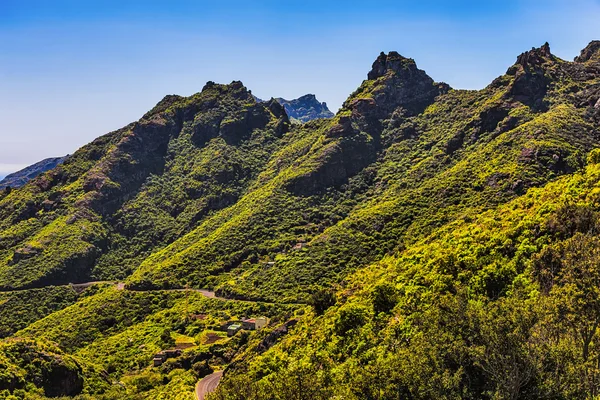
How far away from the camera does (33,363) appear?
189 ft

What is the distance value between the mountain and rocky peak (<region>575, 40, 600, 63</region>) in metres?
0.97

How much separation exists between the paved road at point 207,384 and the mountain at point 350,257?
2261 mm

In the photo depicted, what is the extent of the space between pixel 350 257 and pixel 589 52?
11782 cm

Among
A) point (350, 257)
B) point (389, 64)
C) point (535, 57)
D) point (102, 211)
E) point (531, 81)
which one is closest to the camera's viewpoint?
point (350, 257)

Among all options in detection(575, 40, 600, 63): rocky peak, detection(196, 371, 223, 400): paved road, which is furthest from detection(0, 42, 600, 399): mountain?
detection(196, 371, 223, 400): paved road

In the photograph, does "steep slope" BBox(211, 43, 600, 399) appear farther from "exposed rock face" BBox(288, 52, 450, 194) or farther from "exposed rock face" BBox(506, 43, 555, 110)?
"exposed rock face" BBox(288, 52, 450, 194)

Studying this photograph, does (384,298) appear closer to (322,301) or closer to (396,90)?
(322,301)

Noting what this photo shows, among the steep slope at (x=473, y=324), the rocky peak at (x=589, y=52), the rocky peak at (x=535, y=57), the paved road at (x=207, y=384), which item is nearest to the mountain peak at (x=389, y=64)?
the rocky peak at (x=535, y=57)

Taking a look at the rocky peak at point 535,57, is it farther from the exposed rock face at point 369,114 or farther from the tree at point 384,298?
the tree at point 384,298

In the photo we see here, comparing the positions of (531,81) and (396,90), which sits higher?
(396,90)

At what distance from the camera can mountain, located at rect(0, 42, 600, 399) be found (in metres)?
28.9

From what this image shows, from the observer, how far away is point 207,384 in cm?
6644

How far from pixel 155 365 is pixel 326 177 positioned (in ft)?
288

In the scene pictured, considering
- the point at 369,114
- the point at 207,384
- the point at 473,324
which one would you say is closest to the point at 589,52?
the point at 369,114
